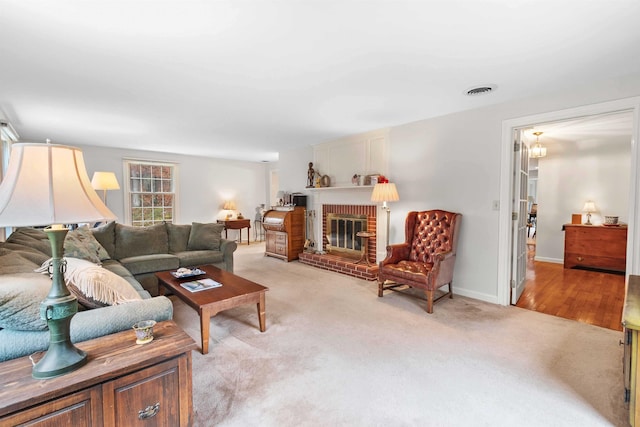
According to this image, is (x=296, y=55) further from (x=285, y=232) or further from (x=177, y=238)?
(x=285, y=232)

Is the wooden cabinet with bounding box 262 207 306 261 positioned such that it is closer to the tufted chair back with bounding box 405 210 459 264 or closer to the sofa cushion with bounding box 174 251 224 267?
the sofa cushion with bounding box 174 251 224 267

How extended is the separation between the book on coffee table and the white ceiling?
186 cm

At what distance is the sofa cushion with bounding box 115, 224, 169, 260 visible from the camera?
12.3 ft

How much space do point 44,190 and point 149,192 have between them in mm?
6199

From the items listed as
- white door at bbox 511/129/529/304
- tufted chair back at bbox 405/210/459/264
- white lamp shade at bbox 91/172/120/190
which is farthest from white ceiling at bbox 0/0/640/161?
tufted chair back at bbox 405/210/459/264

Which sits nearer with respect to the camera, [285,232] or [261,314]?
[261,314]

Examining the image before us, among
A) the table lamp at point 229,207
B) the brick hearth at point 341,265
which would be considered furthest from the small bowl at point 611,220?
the table lamp at point 229,207

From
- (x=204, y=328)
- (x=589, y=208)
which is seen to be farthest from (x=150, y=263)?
(x=589, y=208)

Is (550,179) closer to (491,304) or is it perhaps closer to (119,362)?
(491,304)

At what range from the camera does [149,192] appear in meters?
6.59

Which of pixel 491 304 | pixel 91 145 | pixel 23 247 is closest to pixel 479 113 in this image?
pixel 491 304

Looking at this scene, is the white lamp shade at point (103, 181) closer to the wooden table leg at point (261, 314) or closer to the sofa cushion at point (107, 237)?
the sofa cushion at point (107, 237)

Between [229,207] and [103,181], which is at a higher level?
[103,181]

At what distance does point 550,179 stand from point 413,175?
11.2 ft
